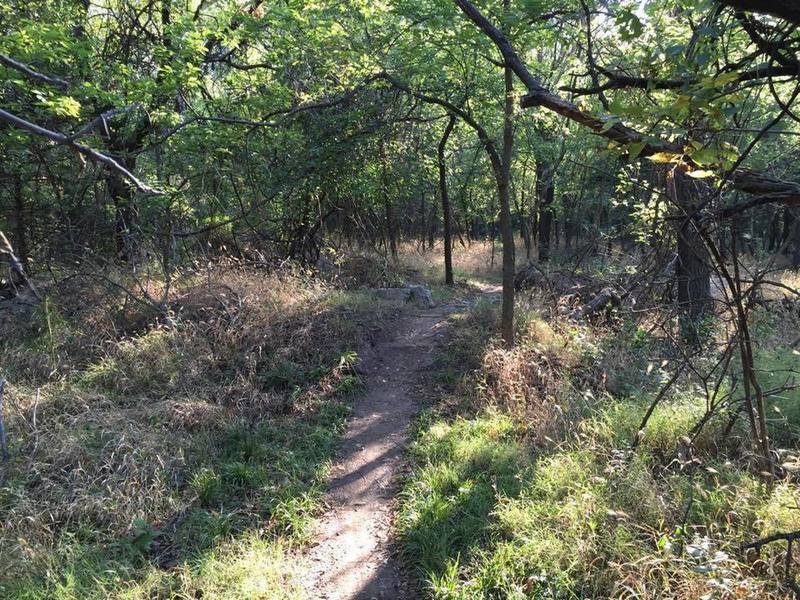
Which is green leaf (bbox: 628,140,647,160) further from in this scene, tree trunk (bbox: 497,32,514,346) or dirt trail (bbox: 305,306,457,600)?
tree trunk (bbox: 497,32,514,346)

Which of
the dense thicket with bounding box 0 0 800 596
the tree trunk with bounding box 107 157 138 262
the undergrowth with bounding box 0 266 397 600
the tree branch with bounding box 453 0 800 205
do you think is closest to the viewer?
the tree branch with bounding box 453 0 800 205

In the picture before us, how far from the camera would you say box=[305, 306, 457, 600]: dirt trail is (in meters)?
3.55

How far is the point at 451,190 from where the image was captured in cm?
2206

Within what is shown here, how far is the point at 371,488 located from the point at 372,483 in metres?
0.07

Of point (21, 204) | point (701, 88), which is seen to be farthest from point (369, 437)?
point (21, 204)

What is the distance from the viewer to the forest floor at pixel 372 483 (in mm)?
3564

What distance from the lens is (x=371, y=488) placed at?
468 cm

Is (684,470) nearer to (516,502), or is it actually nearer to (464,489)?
(516,502)

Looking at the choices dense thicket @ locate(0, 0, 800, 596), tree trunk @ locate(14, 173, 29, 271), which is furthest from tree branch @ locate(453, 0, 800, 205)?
tree trunk @ locate(14, 173, 29, 271)

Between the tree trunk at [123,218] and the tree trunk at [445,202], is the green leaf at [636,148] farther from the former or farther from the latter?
the tree trunk at [445,202]

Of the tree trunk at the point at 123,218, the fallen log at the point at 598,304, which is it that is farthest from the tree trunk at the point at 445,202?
the tree trunk at the point at 123,218

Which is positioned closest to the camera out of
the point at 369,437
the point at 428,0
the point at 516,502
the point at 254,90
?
the point at 516,502

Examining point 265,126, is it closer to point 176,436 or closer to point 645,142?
point 176,436

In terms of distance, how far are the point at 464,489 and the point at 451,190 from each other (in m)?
19.0
